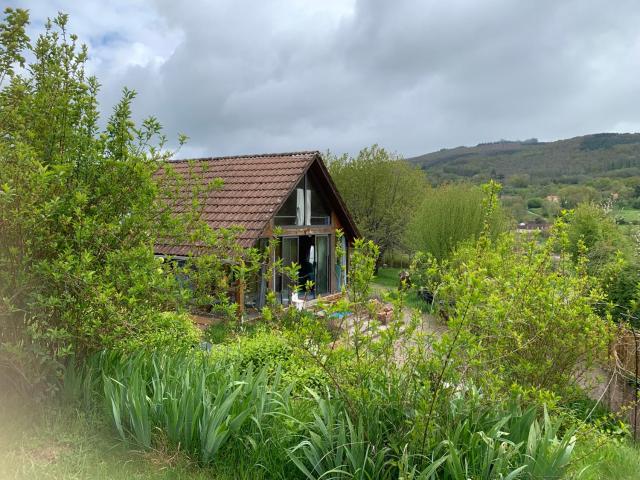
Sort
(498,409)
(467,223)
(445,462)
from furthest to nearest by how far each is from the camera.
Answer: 1. (467,223)
2. (498,409)
3. (445,462)

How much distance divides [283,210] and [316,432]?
12.4 meters

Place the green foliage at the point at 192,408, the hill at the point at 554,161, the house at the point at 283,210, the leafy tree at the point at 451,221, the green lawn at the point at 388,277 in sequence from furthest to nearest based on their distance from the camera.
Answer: the hill at the point at 554,161
the green lawn at the point at 388,277
the leafy tree at the point at 451,221
the house at the point at 283,210
the green foliage at the point at 192,408

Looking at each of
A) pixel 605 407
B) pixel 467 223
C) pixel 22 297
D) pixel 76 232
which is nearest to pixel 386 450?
pixel 76 232

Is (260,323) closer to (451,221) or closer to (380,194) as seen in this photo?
(451,221)

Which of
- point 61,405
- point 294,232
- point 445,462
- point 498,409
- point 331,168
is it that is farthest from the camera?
point 331,168

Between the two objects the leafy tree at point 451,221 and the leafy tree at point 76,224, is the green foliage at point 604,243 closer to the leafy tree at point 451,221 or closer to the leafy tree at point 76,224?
the leafy tree at point 451,221

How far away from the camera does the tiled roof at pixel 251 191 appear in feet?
45.3

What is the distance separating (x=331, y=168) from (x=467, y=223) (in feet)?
44.6

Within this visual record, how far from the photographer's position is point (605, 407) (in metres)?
7.11

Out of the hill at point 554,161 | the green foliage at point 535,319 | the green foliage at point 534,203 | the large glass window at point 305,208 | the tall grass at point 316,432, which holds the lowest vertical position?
the tall grass at point 316,432

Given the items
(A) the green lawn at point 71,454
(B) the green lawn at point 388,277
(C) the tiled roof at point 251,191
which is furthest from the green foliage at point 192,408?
(B) the green lawn at point 388,277

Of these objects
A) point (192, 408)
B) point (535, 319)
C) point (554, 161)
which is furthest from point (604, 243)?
point (554, 161)

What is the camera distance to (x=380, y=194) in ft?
102

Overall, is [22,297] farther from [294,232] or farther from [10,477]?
[294,232]
